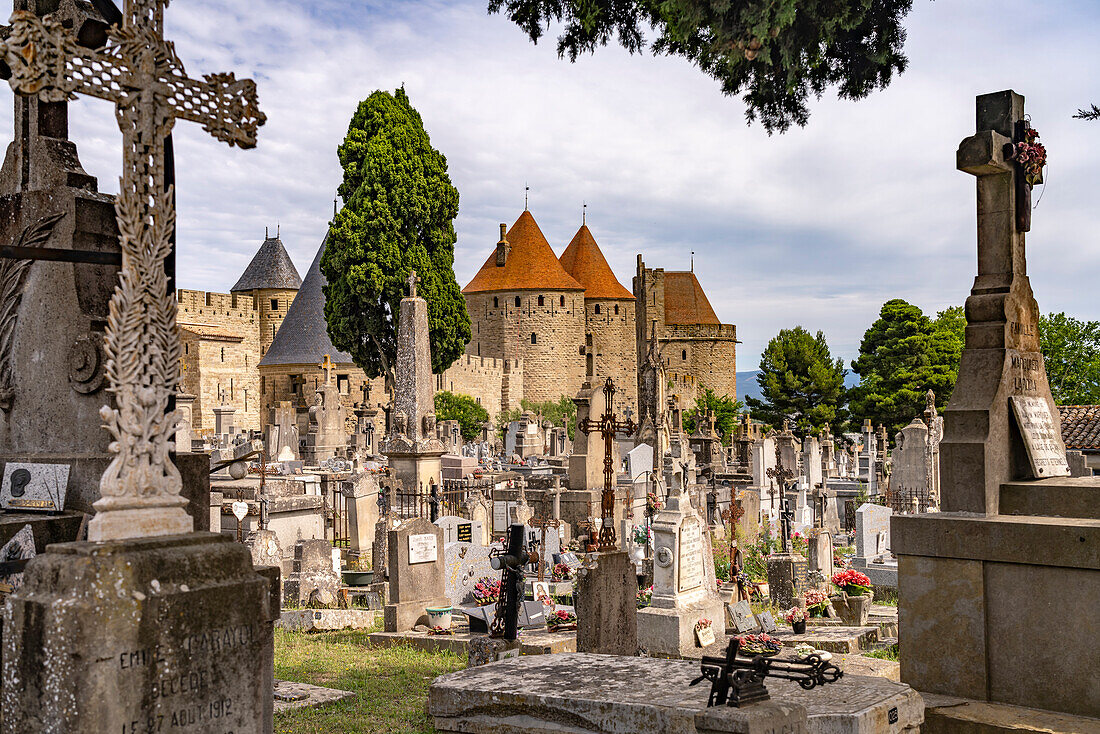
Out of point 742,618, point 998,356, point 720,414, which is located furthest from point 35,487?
point 720,414

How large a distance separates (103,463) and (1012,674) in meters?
4.40

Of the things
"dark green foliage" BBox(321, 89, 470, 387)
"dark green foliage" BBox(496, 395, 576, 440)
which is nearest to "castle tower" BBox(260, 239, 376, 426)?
"dark green foliage" BBox(496, 395, 576, 440)

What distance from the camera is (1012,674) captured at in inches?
196

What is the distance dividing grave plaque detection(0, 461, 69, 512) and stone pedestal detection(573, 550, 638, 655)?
3.59 m

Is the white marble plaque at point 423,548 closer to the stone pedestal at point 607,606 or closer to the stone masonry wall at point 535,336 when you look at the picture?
the stone pedestal at point 607,606

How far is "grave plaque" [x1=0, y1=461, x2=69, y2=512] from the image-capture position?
3344 mm

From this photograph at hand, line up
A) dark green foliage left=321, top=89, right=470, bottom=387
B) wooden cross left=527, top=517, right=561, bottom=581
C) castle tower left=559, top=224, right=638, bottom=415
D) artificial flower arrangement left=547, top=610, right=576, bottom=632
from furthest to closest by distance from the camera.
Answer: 1. castle tower left=559, top=224, right=638, bottom=415
2. dark green foliage left=321, top=89, right=470, bottom=387
3. wooden cross left=527, top=517, right=561, bottom=581
4. artificial flower arrangement left=547, top=610, right=576, bottom=632

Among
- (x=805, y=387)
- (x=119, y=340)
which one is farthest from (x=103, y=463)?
(x=805, y=387)

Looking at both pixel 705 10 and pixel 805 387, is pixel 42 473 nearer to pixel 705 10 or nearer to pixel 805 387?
pixel 705 10

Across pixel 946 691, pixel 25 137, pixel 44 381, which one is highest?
pixel 25 137

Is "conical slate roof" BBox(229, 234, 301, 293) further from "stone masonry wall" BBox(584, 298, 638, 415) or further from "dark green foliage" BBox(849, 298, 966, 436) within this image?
"dark green foliage" BBox(849, 298, 966, 436)

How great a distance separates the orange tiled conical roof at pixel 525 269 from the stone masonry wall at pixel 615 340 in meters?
2.31

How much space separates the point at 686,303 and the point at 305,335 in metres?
28.6

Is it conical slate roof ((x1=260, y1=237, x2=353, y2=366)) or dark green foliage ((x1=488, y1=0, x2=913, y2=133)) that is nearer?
dark green foliage ((x1=488, y1=0, x2=913, y2=133))
